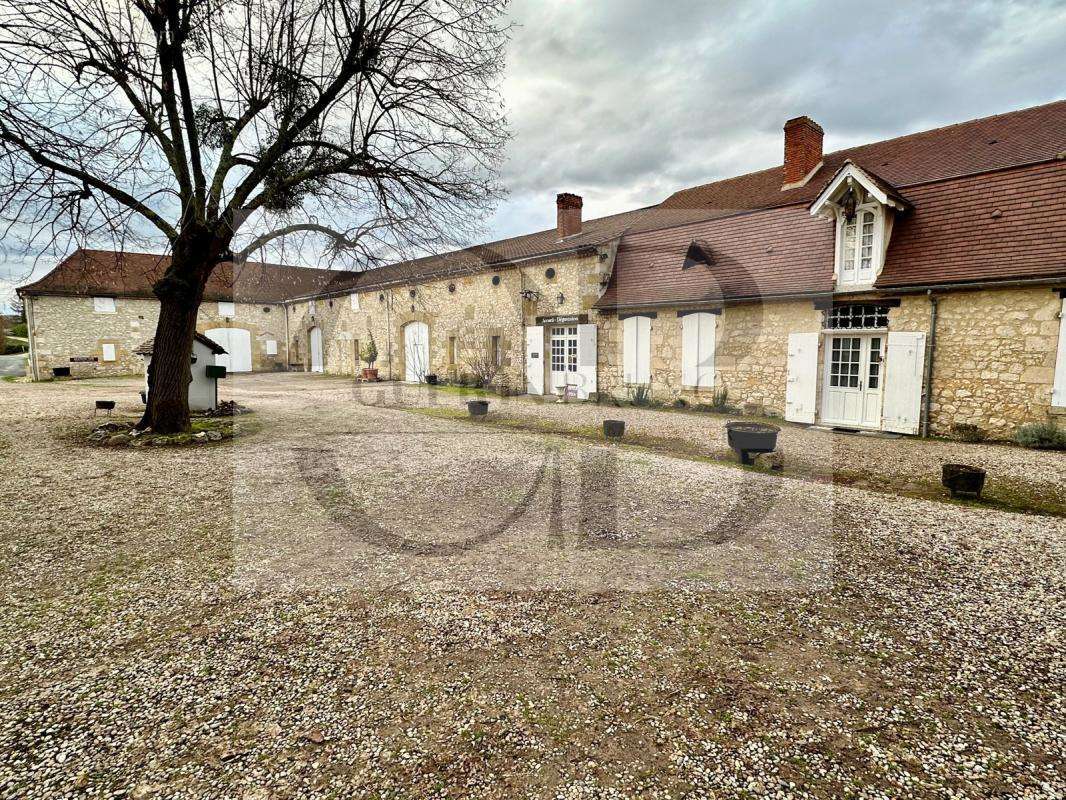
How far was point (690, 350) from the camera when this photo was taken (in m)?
12.6

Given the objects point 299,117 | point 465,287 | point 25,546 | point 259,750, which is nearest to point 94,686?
point 259,750

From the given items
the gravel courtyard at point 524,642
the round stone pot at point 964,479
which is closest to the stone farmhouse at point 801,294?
the round stone pot at point 964,479

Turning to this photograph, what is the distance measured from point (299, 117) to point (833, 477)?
33.0ft

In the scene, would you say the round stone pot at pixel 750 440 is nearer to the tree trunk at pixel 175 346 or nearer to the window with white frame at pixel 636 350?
the window with white frame at pixel 636 350

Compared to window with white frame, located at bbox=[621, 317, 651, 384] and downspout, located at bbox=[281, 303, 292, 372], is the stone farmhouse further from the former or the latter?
downspout, located at bbox=[281, 303, 292, 372]

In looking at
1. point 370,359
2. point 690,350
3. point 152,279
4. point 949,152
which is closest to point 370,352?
point 370,359

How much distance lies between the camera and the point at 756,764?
7.41 feet

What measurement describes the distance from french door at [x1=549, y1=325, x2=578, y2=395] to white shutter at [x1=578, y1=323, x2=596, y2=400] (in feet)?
1.25

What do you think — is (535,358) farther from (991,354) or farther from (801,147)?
(991,354)

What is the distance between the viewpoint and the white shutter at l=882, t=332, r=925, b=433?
9367 millimetres

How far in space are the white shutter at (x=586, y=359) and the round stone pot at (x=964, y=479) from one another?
928 centimetres

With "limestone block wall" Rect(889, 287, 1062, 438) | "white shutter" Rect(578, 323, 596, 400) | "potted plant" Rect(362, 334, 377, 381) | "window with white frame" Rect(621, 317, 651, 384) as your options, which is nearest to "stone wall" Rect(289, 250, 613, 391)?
"potted plant" Rect(362, 334, 377, 381)

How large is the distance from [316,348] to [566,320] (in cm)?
1668

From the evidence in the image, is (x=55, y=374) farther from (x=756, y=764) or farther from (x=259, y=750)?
(x=756, y=764)
